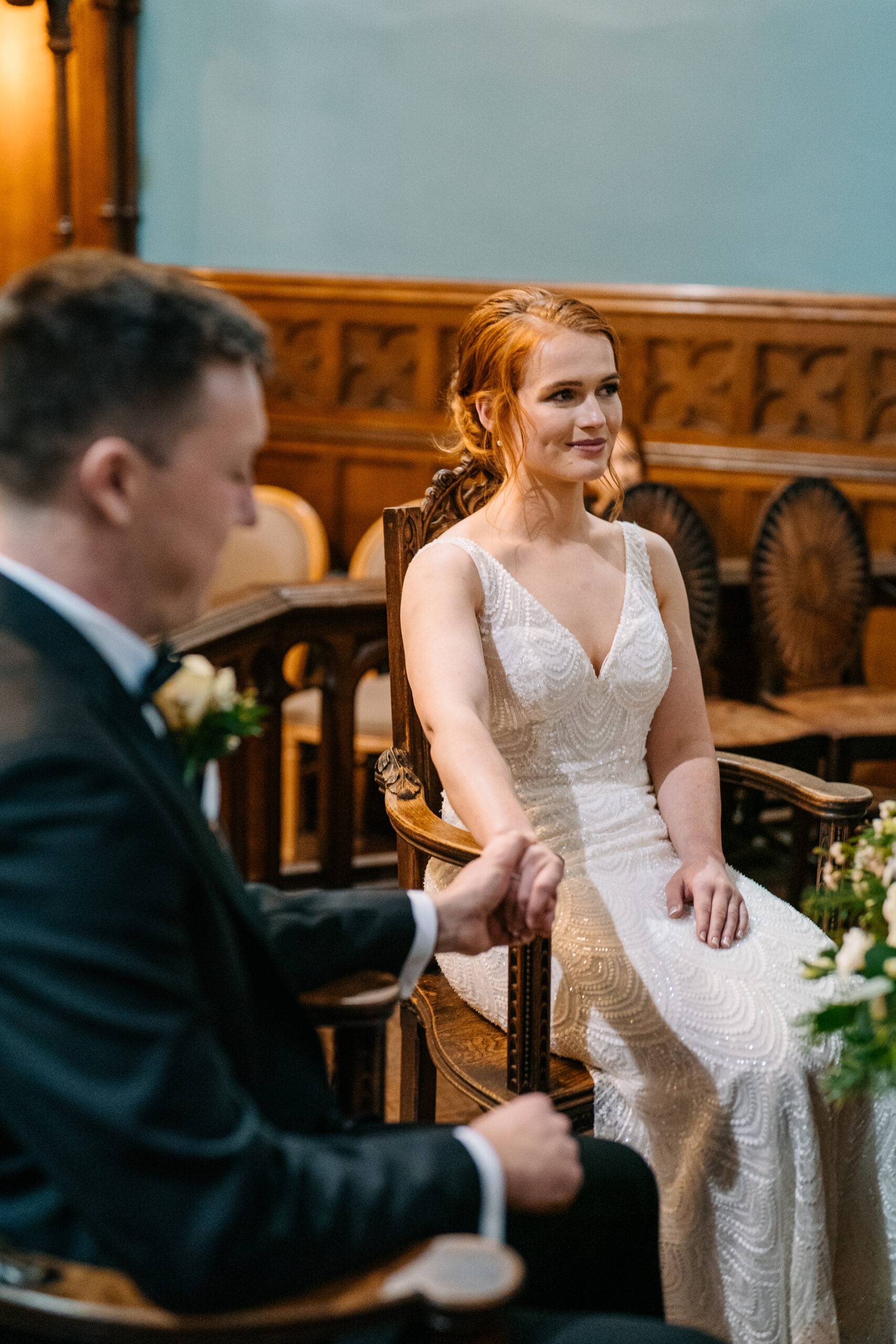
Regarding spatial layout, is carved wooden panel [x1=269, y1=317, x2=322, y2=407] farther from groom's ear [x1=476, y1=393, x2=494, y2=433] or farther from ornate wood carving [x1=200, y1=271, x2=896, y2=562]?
groom's ear [x1=476, y1=393, x2=494, y2=433]

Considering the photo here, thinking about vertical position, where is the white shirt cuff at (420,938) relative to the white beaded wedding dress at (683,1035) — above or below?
above

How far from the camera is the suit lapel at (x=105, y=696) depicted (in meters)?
1.06

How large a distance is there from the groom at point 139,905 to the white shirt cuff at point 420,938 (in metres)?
0.29

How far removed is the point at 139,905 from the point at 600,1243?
752 millimetres

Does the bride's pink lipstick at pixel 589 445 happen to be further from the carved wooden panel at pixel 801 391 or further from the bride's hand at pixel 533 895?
the carved wooden panel at pixel 801 391

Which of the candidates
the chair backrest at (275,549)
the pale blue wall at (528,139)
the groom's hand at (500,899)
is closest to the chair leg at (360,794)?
the chair backrest at (275,549)

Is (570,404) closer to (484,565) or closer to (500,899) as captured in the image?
(484,565)

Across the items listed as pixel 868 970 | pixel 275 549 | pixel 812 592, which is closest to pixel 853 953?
pixel 868 970

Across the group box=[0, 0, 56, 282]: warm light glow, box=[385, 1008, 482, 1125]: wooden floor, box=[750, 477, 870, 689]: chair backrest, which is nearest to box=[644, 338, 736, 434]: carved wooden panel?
box=[750, 477, 870, 689]: chair backrest

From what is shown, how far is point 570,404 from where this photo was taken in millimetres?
2121

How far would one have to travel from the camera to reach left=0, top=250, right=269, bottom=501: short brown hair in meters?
1.05

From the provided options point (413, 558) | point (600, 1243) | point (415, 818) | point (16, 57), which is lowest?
point (600, 1243)

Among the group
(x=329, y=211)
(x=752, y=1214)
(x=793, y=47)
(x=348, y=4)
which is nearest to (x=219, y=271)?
(x=329, y=211)

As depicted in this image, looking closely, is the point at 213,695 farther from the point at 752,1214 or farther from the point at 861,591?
the point at 861,591
